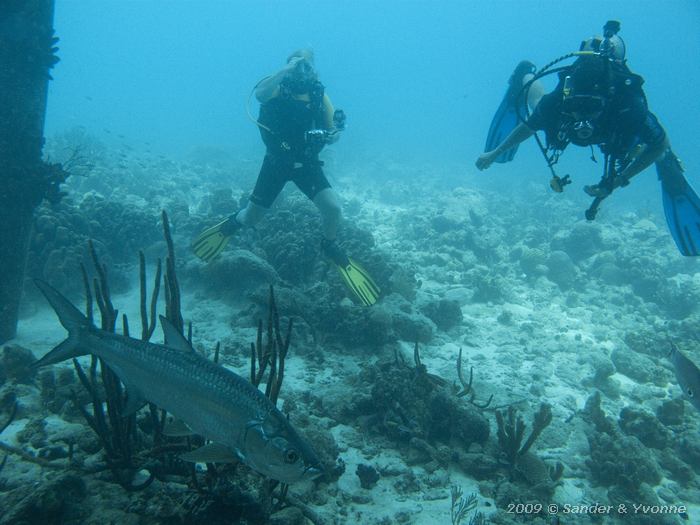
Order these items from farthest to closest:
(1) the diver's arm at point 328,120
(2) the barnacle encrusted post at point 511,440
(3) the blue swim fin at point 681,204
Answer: (1) the diver's arm at point 328,120 → (3) the blue swim fin at point 681,204 → (2) the barnacle encrusted post at point 511,440

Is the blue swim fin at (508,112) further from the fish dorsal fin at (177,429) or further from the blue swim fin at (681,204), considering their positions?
the fish dorsal fin at (177,429)

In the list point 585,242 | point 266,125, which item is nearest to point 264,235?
point 266,125

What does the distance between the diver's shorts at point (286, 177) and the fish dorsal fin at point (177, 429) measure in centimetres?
560

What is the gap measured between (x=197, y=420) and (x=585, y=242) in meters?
17.3

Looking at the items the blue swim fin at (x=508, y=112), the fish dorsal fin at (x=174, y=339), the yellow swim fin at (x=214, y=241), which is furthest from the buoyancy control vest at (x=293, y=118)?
the fish dorsal fin at (x=174, y=339)

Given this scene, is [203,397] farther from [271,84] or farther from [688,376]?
[271,84]

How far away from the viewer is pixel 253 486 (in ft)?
10.5

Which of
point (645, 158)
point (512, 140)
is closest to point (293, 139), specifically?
point (512, 140)

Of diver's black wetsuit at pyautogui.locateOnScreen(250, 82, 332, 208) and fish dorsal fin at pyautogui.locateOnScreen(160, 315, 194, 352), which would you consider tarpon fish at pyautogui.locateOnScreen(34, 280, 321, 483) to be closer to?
fish dorsal fin at pyautogui.locateOnScreen(160, 315, 194, 352)

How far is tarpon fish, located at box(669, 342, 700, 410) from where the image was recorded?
390 centimetres

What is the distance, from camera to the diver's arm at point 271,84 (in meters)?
7.04

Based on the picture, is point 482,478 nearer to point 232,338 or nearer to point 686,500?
point 686,500

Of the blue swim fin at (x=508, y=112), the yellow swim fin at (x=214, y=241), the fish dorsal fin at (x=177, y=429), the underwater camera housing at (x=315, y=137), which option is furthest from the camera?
the yellow swim fin at (x=214, y=241)

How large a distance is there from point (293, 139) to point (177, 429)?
5939mm
